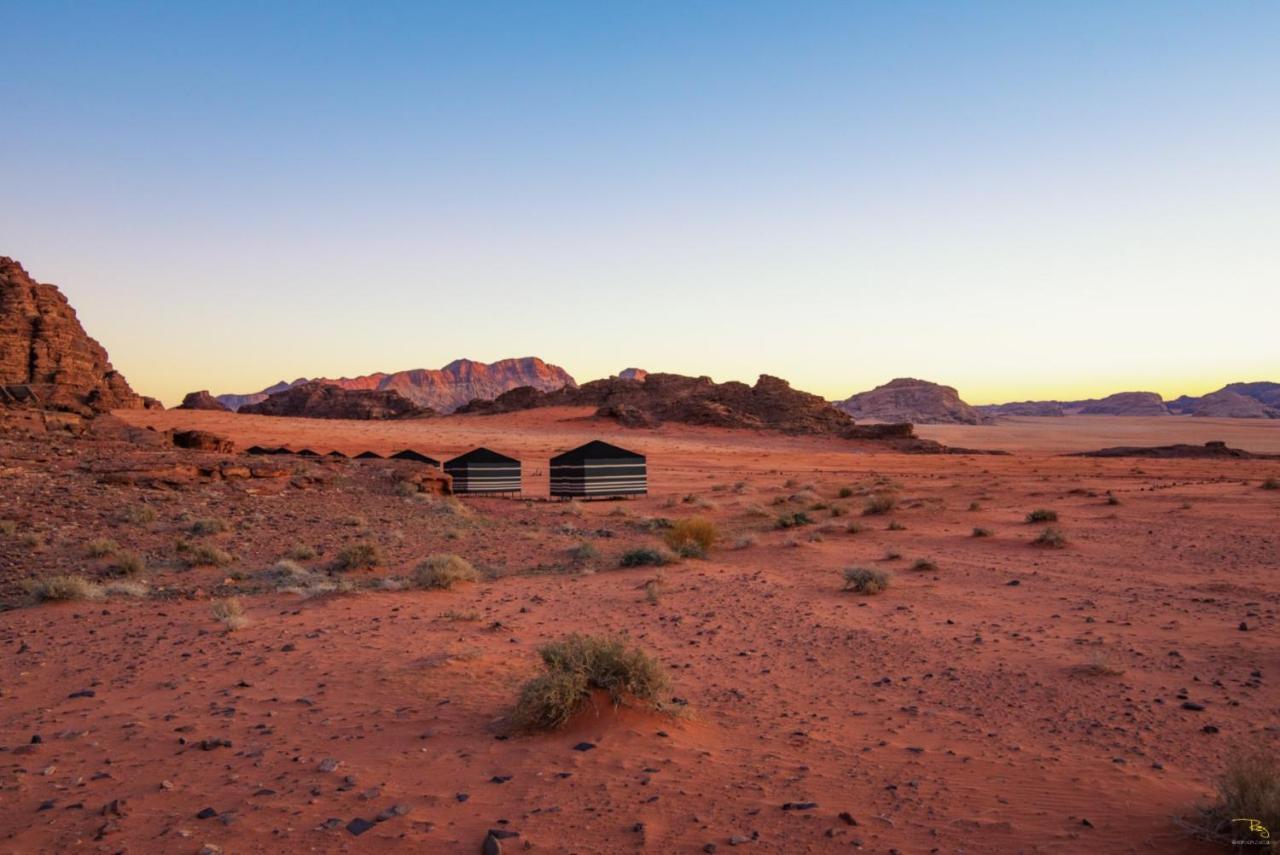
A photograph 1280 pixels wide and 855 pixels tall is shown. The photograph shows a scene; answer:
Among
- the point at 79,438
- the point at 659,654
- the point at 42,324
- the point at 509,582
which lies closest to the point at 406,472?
the point at 79,438

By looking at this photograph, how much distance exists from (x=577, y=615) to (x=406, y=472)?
14.7 m

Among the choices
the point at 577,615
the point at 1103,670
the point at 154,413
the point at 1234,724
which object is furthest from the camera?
the point at 154,413

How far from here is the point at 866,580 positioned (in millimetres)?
11305

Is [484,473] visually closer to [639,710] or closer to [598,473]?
[598,473]

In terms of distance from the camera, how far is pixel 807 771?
5207mm

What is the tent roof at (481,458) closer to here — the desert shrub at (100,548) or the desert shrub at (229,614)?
the desert shrub at (100,548)

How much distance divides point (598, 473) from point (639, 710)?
72.5 feet

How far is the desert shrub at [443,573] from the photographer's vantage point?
11.4m

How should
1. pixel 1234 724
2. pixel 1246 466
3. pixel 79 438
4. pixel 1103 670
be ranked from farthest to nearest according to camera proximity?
pixel 1246 466, pixel 79 438, pixel 1103 670, pixel 1234 724

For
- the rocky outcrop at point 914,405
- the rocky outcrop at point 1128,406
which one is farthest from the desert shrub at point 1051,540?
the rocky outcrop at point 1128,406

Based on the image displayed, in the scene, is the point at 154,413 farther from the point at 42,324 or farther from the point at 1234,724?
the point at 1234,724

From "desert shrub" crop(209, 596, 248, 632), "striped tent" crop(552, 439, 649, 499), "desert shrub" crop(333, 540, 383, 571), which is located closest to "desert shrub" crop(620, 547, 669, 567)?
"desert shrub" crop(333, 540, 383, 571)

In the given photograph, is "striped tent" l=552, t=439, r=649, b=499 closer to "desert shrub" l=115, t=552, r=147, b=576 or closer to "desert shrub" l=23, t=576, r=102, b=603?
"desert shrub" l=115, t=552, r=147, b=576

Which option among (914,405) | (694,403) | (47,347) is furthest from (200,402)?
(914,405)
